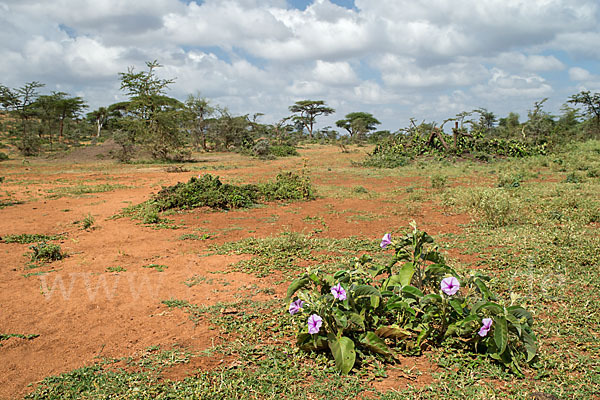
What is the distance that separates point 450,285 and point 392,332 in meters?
0.55

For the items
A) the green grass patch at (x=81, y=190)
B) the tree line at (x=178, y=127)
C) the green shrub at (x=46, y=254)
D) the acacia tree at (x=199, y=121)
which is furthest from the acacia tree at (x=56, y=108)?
the green shrub at (x=46, y=254)

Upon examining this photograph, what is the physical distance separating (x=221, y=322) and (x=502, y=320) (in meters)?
2.14

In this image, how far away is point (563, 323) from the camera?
312cm

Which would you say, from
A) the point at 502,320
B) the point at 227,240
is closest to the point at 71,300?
the point at 227,240

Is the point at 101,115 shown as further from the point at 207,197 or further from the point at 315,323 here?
the point at 315,323

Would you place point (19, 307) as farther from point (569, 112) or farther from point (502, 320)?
point (569, 112)

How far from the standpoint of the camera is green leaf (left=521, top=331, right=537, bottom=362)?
8.30 feet

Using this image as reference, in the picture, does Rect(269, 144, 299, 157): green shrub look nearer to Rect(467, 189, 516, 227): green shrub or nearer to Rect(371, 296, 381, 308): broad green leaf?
Rect(467, 189, 516, 227): green shrub

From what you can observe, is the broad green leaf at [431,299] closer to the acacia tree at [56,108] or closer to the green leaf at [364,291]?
the green leaf at [364,291]

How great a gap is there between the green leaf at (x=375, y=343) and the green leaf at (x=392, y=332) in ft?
0.35

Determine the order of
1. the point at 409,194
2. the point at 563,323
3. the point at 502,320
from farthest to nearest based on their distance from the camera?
the point at 409,194, the point at 563,323, the point at 502,320

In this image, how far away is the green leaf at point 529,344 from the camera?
99.6 inches

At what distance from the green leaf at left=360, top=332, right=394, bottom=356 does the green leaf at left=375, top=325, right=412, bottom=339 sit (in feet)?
0.35

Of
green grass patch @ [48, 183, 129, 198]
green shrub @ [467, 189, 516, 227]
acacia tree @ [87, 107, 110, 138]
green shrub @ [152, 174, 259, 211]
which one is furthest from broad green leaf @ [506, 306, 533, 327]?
acacia tree @ [87, 107, 110, 138]
